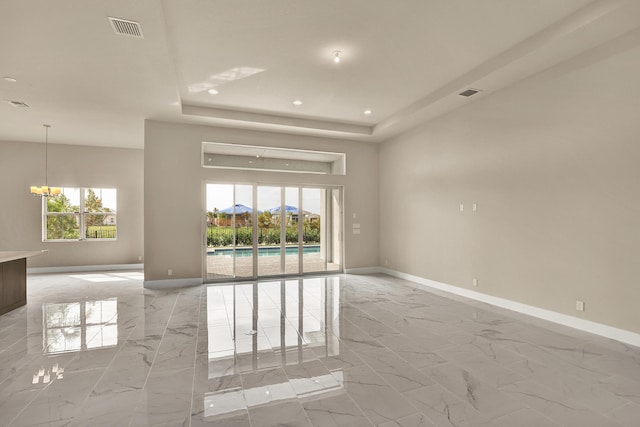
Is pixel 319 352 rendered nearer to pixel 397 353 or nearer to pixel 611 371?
pixel 397 353

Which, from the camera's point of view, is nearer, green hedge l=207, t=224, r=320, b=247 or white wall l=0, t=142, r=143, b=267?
green hedge l=207, t=224, r=320, b=247

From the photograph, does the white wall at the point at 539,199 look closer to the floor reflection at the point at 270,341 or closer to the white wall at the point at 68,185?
the floor reflection at the point at 270,341

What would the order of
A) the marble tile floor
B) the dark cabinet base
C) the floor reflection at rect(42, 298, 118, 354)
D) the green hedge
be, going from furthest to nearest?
the green hedge, the dark cabinet base, the floor reflection at rect(42, 298, 118, 354), the marble tile floor

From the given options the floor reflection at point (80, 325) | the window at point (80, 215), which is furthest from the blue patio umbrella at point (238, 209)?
the window at point (80, 215)

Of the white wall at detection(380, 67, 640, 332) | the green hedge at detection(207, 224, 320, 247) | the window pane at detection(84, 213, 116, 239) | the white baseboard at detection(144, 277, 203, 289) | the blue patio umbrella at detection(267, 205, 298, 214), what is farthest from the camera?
the window pane at detection(84, 213, 116, 239)

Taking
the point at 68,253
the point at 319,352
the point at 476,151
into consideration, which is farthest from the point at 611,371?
the point at 68,253

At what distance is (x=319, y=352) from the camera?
3.38m

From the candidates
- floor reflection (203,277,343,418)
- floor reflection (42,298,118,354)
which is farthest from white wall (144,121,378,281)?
floor reflection (42,298,118,354)

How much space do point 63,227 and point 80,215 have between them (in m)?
0.51

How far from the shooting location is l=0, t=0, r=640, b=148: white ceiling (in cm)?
335

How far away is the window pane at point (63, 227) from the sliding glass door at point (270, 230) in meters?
4.56

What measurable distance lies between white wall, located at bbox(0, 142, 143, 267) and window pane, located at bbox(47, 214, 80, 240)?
195 millimetres

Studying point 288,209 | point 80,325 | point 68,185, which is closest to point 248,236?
point 288,209

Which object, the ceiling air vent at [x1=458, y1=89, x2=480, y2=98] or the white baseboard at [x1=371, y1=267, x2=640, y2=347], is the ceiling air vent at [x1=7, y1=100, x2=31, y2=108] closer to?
the ceiling air vent at [x1=458, y1=89, x2=480, y2=98]
